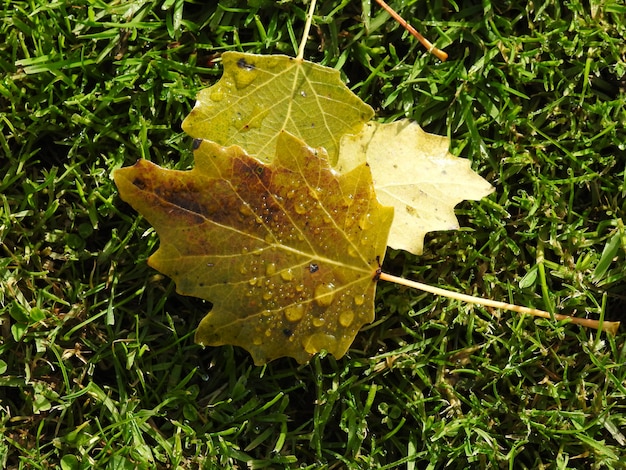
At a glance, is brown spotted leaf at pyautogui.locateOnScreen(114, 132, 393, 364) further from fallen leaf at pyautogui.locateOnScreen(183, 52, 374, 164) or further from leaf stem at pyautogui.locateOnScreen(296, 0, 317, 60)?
leaf stem at pyautogui.locateOnScreen(296, 0, 317, 60)

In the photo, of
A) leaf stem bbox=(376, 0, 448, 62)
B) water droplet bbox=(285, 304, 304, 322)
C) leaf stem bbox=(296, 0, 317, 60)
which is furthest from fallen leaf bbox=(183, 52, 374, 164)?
water droplet bbox=(285, 304, 304, 322)

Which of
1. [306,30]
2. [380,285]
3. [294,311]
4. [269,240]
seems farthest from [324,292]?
[306,30]

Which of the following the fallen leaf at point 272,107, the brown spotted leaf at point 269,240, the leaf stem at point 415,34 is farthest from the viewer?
the leaf stem at point 415,34

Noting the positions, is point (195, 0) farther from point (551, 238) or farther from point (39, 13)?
point (551, 238)

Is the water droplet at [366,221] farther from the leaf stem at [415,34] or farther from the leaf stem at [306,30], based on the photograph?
the leaf stem at [415,34]

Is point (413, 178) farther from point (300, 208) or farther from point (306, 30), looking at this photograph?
point (306, 30)

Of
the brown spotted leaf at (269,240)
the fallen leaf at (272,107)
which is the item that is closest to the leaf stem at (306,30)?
the fallen leaf at (272,107)
